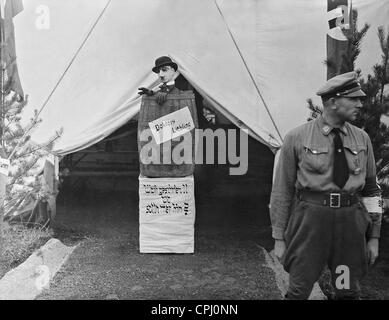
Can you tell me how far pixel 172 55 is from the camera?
3.92m

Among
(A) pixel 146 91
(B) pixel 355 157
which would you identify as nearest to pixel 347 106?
(B) pixel 355 157

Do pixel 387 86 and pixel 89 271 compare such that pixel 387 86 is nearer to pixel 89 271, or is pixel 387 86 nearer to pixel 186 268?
pixel 186 268

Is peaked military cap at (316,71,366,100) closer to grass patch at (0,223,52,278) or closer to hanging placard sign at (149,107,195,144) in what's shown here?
hanging placard sign at (149,107,195,144)

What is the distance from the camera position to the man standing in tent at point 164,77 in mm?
3716

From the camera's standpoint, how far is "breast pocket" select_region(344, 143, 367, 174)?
2262mm

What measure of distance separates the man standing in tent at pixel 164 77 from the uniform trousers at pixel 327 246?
1.84 m

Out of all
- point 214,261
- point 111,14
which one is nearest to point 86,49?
point 111,14

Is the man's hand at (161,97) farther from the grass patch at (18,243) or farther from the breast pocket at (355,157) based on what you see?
the breast pocket at (355,157)

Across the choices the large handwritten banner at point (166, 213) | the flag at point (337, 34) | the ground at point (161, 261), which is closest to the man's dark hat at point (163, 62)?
the large handwritten banner at point (166, 213)

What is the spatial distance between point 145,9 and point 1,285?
2.65 meters

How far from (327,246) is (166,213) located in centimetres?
181

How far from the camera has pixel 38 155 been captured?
358cm

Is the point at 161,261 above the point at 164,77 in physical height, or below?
below

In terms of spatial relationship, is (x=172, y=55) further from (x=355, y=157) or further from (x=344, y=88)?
(x=355, y=157)
